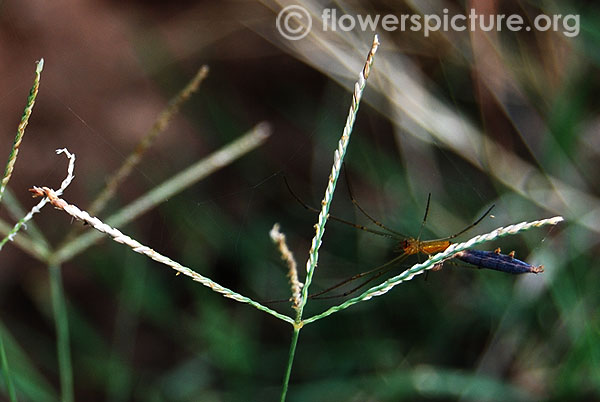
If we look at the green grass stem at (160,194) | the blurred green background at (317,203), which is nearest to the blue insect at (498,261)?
the green grass stem at (160,194)

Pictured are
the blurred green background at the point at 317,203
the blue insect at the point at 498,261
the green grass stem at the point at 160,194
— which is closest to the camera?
the blue insect at the point at 498,261

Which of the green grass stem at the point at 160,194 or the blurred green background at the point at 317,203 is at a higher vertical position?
the blurred green background at the point at 317,203

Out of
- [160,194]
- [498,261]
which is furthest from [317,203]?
[498,261]

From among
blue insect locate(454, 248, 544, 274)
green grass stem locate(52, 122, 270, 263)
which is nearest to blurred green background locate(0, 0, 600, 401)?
green grass stem locate(52, 122, 270, 263)

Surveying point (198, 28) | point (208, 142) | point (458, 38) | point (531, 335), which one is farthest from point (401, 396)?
point (198, 28)

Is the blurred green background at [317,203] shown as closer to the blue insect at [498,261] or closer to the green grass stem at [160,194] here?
the green grass stem at [160,194]

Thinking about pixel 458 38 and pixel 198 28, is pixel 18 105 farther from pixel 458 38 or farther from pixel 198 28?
pixel 458 38

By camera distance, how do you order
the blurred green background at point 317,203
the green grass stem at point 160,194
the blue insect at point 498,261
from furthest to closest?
the blurred green background at point 317,203
the green grass stem at point 160,194
the blue insect at point 498,261

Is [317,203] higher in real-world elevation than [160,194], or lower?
higher

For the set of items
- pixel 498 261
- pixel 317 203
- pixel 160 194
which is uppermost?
pixel 317 203

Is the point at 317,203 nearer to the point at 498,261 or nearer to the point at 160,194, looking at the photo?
the point at 160,194
